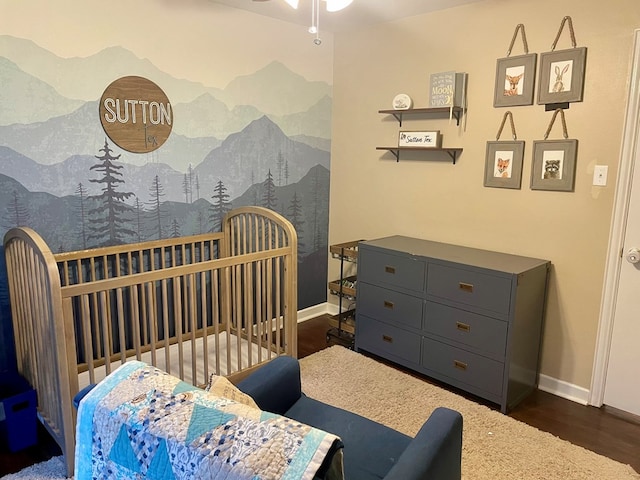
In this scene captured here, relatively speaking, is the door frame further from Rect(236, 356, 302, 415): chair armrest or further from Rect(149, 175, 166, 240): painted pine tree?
Rect(149, 175, 166, 240): painted pine tree

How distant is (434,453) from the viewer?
1379mm

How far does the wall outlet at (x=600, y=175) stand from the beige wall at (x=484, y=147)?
1.1 inches

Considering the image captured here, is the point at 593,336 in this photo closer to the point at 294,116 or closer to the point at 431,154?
the point at 431,154

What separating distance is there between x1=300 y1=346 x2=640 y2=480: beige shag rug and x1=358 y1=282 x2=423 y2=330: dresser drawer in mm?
330

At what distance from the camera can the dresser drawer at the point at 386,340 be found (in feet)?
10.1

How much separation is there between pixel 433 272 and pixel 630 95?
1.39 metres

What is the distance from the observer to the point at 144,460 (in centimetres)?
105

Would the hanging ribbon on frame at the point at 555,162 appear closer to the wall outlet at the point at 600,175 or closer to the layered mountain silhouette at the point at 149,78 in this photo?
the wall outlet at the point at 600,175

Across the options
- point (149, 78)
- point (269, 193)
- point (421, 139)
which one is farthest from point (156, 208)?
point (421, 139)

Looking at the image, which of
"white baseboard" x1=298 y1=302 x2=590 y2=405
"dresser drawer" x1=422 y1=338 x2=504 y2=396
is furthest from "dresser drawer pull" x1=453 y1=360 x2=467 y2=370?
"white baseboard" x1=298 y1=302 x2=590 y2=405

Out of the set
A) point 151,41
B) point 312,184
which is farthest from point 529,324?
point 151,41

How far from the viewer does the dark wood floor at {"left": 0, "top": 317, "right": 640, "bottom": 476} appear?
7.36ft

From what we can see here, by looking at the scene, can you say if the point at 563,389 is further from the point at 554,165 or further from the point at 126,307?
the point at 126,307

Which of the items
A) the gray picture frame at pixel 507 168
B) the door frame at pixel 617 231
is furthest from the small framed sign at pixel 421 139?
the door frame at pixel 617 231
